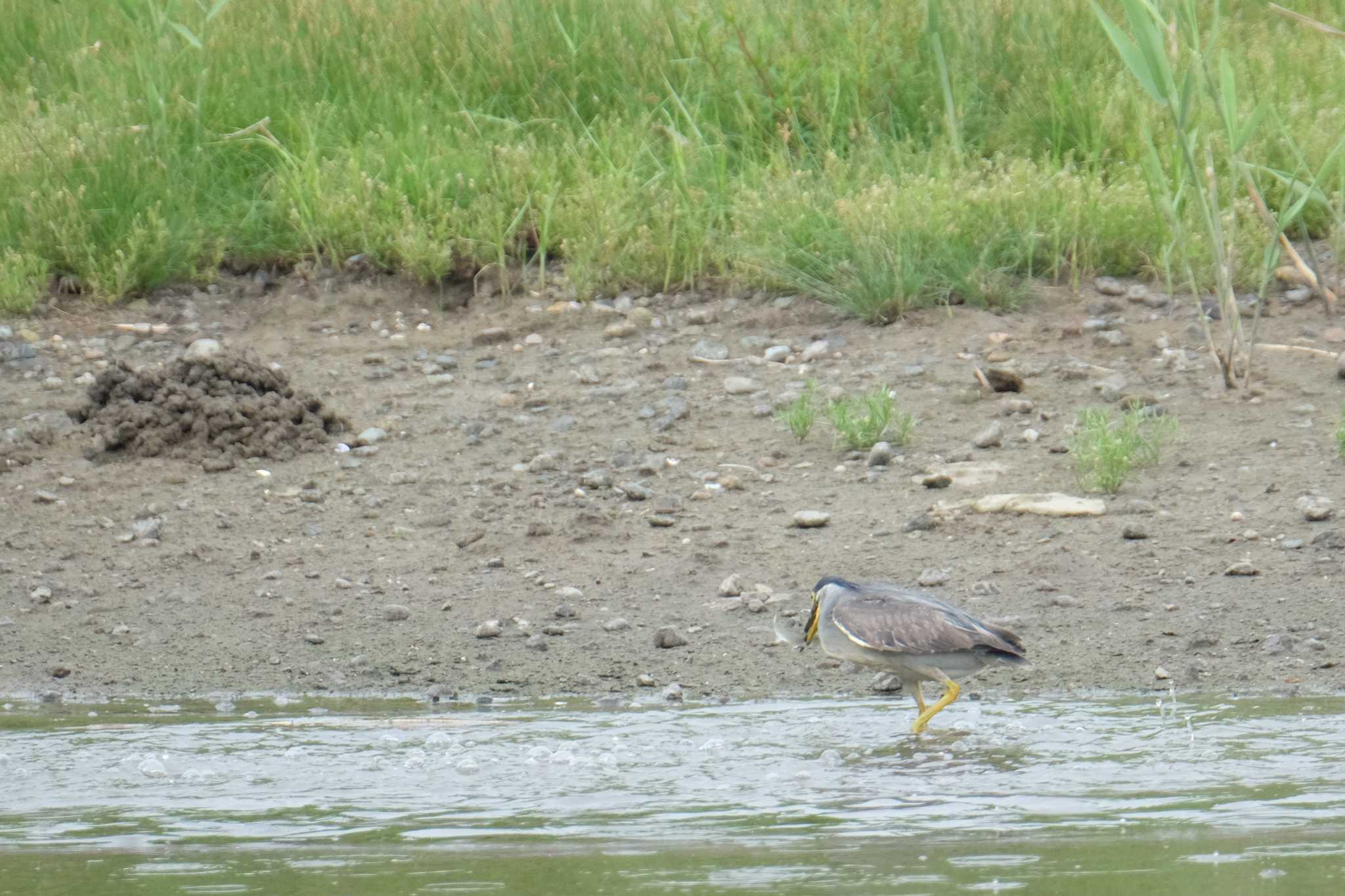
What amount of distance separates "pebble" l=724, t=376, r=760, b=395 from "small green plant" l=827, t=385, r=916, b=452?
0.64 metres

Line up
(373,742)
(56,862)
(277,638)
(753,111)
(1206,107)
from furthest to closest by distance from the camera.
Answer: (753,111)
(1206,107)
(277,638)
(373,742)
(56,862)

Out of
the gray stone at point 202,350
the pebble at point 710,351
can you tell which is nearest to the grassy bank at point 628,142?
the pebble at point 710,351

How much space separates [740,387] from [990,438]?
1286 mm

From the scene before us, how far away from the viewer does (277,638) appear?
20.7ft

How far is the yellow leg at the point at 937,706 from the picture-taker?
555cm

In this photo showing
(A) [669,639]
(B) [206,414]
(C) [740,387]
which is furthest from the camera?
(C) [740,387]

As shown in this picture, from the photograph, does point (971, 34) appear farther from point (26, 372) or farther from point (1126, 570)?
point (26, 372)

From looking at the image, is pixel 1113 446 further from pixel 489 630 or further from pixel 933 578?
pixel 489 630

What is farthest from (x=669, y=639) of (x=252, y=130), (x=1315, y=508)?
(x=252, y=130)

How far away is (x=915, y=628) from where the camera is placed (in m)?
5.45

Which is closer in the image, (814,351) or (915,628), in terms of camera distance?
(915,628)

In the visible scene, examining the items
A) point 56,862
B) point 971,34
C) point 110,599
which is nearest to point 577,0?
point 971,34

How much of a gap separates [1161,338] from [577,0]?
442 centimetres

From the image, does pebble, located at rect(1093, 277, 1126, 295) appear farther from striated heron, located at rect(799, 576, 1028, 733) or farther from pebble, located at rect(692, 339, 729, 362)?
striated heron, located at rect(799, 576, 1028, 733)
